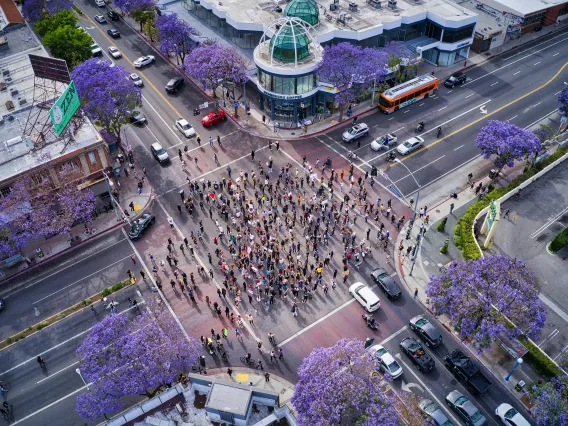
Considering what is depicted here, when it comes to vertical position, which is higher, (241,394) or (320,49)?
(320,49)

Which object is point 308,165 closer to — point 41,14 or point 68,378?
point 68,378

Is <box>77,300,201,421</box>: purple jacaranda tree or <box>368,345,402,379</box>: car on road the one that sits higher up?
<box>77,300,201,421</box>: purple jacaranda tree

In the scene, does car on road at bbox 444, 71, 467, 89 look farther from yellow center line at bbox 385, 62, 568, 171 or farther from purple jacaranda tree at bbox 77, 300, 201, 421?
purple jacaranda tree at bbox 77, 300, 201, 421

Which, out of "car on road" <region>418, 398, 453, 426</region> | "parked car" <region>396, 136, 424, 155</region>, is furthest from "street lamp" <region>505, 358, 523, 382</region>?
"parked car" <region>396, 136, 424, 155</region>

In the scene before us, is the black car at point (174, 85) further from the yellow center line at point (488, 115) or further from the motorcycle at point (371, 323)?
the motorcycle at point (371, 323)

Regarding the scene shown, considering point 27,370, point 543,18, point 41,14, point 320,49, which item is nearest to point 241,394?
point 27,370

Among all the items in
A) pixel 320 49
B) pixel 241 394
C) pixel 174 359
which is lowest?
pixel 241 394

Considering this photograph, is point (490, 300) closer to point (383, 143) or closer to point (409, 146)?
point (409, 146)
